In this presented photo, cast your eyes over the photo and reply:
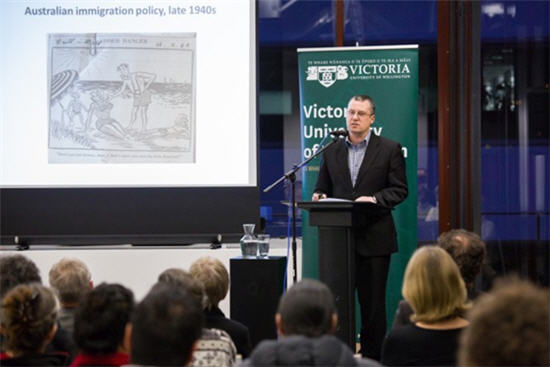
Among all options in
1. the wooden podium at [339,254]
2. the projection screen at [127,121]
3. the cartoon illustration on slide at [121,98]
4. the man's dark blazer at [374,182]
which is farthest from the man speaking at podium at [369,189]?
the cartoon illustration on slide at [121,98]

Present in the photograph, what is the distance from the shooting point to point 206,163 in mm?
5719

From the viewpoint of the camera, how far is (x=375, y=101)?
530 centimetres

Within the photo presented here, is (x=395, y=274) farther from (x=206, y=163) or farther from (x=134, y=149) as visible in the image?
(x=134, y=149)

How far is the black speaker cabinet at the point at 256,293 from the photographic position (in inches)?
171

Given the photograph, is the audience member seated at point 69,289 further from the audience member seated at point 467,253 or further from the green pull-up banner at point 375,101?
the green pull-up banner at point 375,101

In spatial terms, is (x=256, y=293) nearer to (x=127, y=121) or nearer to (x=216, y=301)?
(x=216, y=301)

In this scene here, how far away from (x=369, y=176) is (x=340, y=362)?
2.71 metres

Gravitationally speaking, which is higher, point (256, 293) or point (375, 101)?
point (375, 101)

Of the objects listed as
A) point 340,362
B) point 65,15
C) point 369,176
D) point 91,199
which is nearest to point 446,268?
point 340,362

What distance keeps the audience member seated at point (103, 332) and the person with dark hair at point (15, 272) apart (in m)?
1.02

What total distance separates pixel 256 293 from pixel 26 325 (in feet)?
7.35

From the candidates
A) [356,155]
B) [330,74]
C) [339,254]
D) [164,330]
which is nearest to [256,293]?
[339,254]

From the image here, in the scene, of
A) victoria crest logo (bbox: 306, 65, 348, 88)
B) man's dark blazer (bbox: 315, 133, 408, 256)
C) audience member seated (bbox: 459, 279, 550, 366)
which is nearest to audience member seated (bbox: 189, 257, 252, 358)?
man's dark blazer (bbox: 315, 133, 408, 256)

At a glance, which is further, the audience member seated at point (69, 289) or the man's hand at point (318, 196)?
the man's hand at point (318, 196)
